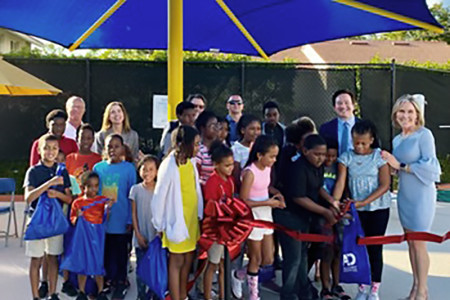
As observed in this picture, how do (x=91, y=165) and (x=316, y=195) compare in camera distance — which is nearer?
(x=316, y=195)

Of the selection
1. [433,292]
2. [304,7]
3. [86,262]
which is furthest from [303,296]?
→ [304,7]

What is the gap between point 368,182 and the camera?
446cm

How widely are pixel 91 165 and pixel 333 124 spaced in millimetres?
2351

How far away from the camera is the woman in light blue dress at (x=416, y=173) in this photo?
449cm

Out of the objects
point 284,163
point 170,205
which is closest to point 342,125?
point 284,163

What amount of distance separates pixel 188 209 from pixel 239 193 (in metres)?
0.51

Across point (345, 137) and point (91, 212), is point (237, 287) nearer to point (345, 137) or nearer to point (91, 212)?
point (91, 212)

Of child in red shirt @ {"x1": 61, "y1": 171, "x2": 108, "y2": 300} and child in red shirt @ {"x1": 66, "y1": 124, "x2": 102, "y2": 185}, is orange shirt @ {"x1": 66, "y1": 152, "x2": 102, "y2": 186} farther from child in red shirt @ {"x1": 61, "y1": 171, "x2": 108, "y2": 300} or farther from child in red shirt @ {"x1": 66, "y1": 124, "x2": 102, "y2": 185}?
child in red shirt @ {"x1": 61, "y1": 171, "x2": 108, "y2": 300}

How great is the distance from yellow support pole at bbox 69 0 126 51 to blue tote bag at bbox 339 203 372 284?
333cm

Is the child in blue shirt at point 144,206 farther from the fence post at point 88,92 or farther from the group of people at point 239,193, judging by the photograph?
the fence post at point 88,92

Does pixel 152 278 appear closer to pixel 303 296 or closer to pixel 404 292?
pixel 303 296

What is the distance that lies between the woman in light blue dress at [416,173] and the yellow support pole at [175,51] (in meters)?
2.20

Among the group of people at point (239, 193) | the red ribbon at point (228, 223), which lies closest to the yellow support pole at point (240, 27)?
the group of people at point (239, 193)

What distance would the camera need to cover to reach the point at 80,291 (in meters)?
4.54
